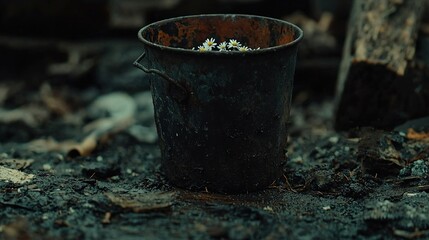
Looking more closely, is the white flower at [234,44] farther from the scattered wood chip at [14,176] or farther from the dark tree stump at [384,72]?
the scattered wood chip at [14,176]

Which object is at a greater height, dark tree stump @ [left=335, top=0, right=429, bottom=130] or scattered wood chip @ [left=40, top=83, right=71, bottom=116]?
dark tree stump @ [left=335, top=0, right=429, bottom=130]

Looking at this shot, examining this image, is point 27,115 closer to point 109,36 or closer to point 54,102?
point 54,102

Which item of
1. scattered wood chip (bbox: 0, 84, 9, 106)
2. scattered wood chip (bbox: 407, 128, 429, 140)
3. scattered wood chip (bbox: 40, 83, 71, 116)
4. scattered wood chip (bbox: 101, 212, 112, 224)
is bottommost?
scattered wood chip (bbox: 0, 84, 9, 106)

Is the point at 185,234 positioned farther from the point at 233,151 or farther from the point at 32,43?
the point at 32,43

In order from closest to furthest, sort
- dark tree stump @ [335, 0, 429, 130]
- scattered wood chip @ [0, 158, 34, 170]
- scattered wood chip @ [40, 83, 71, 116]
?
scattered wood chip @ [0, 158, 34, 170]
dark tree stump @ [335, 0, 429, 130]
scattered wood chip @ [40, 83, 71, 116]

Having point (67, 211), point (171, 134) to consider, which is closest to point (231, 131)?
point (171, 134)

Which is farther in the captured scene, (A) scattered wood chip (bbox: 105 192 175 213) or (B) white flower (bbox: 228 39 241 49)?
(B) white flower (bbox: 228 39 241 49)

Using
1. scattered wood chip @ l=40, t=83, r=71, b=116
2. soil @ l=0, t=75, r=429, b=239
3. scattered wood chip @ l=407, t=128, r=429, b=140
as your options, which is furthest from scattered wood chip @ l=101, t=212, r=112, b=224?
scattered wood chip @ l=40, t=83, r=71, b=116

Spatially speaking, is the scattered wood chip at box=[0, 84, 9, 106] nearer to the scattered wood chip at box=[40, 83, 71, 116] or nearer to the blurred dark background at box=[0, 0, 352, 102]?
the blurred dark background at box=[0, 0, 352, 102]

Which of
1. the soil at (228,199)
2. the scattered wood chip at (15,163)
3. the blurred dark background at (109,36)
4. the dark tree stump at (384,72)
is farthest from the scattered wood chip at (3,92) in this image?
the dark tree stump at (384,72)
